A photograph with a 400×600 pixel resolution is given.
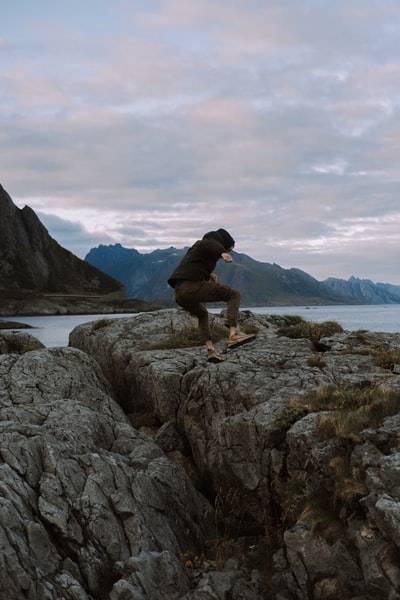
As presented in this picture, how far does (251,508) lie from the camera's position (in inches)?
503

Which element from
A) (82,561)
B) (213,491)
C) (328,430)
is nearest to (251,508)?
(213,491)

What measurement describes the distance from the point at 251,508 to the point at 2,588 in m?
6.64

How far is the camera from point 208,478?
14148mm

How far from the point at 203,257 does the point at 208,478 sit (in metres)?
6.80

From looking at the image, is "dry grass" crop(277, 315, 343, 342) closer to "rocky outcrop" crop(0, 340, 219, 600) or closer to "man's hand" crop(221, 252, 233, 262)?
"man's hand" crop(221, 252, 233, 262)

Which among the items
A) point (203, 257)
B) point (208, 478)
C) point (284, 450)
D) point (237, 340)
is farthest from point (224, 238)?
point (208, 478)

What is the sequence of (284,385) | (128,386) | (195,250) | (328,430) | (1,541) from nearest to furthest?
(1,541) → (328,430) → (284,385) → (195,250) → (128,386)

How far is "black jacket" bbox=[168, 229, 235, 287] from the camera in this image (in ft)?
51.9

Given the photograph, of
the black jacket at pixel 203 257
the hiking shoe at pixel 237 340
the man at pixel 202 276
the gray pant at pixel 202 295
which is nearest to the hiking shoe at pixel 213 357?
the hiking shoe at pixel 237 340

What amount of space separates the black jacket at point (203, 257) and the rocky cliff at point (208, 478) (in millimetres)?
3173

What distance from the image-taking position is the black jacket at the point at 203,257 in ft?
51.9

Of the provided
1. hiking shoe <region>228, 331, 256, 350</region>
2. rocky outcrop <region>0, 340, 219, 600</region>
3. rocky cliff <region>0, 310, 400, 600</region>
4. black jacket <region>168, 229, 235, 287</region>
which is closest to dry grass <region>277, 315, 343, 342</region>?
rocky cliff <region>0, 310, 400, 600</region>

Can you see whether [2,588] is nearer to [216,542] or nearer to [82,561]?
[82,561]

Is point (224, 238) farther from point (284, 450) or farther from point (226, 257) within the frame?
point (284, 450)
